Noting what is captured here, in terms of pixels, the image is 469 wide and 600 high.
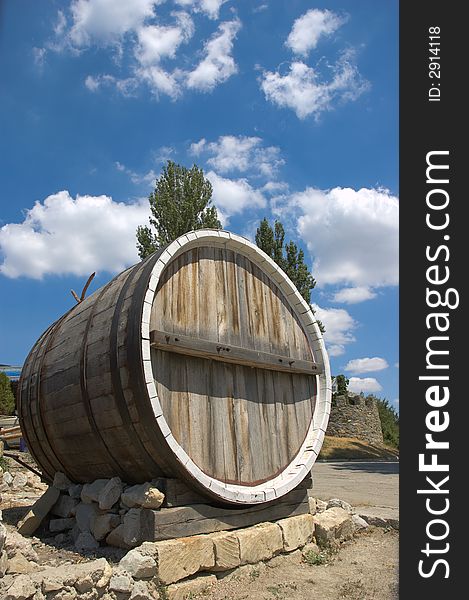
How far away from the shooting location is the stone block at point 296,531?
4.53 m

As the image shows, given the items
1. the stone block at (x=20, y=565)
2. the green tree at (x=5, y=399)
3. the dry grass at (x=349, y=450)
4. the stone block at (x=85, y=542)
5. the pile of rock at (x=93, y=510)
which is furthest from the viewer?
the dry grass at (x=349, y=450)

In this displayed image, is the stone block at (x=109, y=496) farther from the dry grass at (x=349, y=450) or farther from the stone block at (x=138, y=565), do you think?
the dry grass at (x=349, y=450)

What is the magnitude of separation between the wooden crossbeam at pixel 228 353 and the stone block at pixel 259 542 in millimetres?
1396

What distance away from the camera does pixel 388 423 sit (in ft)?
106

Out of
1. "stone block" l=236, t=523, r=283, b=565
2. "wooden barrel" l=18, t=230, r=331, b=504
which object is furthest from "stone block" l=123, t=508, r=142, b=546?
"stone block" l=236, t=523, r=283, b=565

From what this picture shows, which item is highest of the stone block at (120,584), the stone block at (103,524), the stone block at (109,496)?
the stone block at (109,496)

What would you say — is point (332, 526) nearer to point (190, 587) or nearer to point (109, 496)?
point (190, 587)

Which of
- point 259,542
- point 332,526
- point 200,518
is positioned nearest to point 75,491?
point 200,518

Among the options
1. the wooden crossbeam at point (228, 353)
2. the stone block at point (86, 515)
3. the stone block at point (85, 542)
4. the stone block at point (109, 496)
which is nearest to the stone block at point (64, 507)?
the stone block at point (86, 515)

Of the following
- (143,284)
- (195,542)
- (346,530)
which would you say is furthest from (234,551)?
Answer: (143,284)

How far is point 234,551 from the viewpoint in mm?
4012

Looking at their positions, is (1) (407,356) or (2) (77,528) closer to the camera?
(1) (407,356)

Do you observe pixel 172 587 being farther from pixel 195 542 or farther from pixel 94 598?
pixel 94 598

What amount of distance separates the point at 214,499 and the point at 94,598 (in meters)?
1.14
